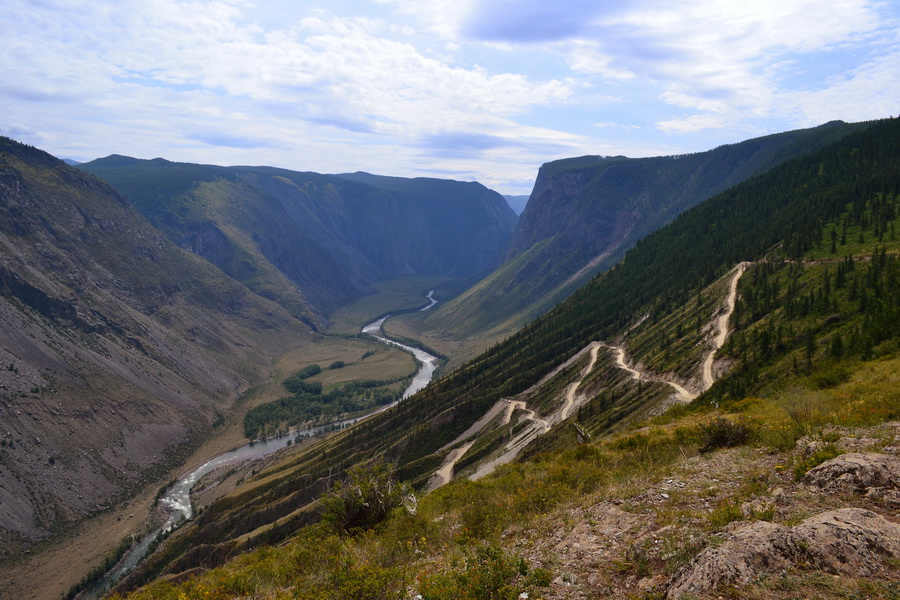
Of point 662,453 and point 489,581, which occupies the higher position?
point 489,581

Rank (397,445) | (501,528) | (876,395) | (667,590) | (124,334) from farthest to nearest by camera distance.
→ (124,334)
(397,445)
(876,395)
(501,528)
(667,590)

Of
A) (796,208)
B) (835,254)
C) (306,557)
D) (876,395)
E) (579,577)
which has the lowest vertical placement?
(306,557)

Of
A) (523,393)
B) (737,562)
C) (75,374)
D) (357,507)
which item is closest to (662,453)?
(737,562)

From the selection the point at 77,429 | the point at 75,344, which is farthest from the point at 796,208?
the point at 75,344

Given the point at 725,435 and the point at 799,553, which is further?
the point at 725,435

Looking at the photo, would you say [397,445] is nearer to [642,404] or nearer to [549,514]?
[642,404]

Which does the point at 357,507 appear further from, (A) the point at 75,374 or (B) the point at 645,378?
(A) the point at 75,374
